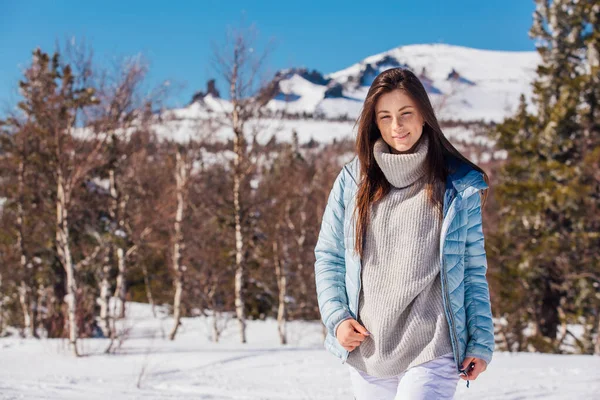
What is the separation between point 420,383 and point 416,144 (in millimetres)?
927

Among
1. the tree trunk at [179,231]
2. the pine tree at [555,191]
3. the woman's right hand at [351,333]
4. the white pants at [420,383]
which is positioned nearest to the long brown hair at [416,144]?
the woman's right hand at [351,333]

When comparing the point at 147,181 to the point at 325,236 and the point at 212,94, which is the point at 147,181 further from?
the point at 325,236

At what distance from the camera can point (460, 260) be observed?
205cm

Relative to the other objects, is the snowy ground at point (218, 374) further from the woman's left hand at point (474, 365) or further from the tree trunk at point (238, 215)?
the woman's left hand at point (474, 365)

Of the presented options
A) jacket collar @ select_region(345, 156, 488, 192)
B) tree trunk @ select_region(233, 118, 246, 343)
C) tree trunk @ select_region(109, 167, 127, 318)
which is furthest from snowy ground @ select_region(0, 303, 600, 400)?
jacket collar @ select_region(345, 156, 488, 192)

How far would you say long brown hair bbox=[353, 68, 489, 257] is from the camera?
2.16 m

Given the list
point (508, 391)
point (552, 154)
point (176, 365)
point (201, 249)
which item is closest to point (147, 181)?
point (201, 249)

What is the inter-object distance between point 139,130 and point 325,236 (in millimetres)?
12169

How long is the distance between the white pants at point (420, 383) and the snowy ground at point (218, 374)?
476 centimetres

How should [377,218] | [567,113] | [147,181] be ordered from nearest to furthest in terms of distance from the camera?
[377,218]
[567,113]
[147,181]

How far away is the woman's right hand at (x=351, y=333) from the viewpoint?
2074 mm

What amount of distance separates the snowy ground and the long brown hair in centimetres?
493

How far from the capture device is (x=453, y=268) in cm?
203

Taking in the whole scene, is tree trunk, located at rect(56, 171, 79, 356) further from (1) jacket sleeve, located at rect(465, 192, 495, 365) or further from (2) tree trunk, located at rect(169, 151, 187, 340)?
(1) jacket sleeve, located at rect(465, 192, 495, 365)
